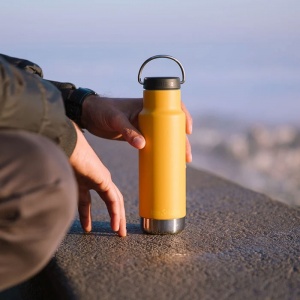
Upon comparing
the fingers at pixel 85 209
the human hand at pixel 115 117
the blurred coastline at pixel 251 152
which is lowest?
the blurred coastline at pixel 251 152

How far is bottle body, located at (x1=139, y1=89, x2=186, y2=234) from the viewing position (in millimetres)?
2238

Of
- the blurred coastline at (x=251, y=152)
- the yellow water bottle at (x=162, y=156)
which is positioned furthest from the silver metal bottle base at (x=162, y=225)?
the blurred coastline at (x=251, y=152)

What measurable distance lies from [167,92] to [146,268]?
0.62 m

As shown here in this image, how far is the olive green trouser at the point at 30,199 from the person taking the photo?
154 cm

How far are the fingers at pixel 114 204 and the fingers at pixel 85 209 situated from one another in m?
0.11

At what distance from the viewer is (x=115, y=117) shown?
2322mm

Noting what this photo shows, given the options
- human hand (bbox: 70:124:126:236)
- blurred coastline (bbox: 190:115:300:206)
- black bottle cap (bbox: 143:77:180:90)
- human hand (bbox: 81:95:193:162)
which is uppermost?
black bottle cap (bbox: 143:77:180:90)

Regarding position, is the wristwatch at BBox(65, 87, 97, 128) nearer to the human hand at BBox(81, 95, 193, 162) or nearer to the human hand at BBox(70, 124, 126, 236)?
the human hand at BBox(81, 95, 193, 162)

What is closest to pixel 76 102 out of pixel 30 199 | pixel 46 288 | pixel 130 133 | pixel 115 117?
pixel 115 117

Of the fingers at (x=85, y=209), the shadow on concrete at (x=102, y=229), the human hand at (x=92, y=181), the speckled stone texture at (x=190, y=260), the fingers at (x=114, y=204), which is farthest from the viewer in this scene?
the shadow on concrete at (x=102, y=229)

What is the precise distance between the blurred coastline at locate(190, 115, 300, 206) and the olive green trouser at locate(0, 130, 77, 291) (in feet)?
15.1

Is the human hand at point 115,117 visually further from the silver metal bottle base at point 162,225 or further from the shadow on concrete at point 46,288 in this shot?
the shadow on concrete at point 46,288

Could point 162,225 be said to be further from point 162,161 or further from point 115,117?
point 115,117

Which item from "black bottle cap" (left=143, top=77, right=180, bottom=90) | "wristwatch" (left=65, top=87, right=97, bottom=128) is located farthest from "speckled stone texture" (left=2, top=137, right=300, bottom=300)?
"black bottle cap" (left=143, top=77, right=180, bottom=90)
